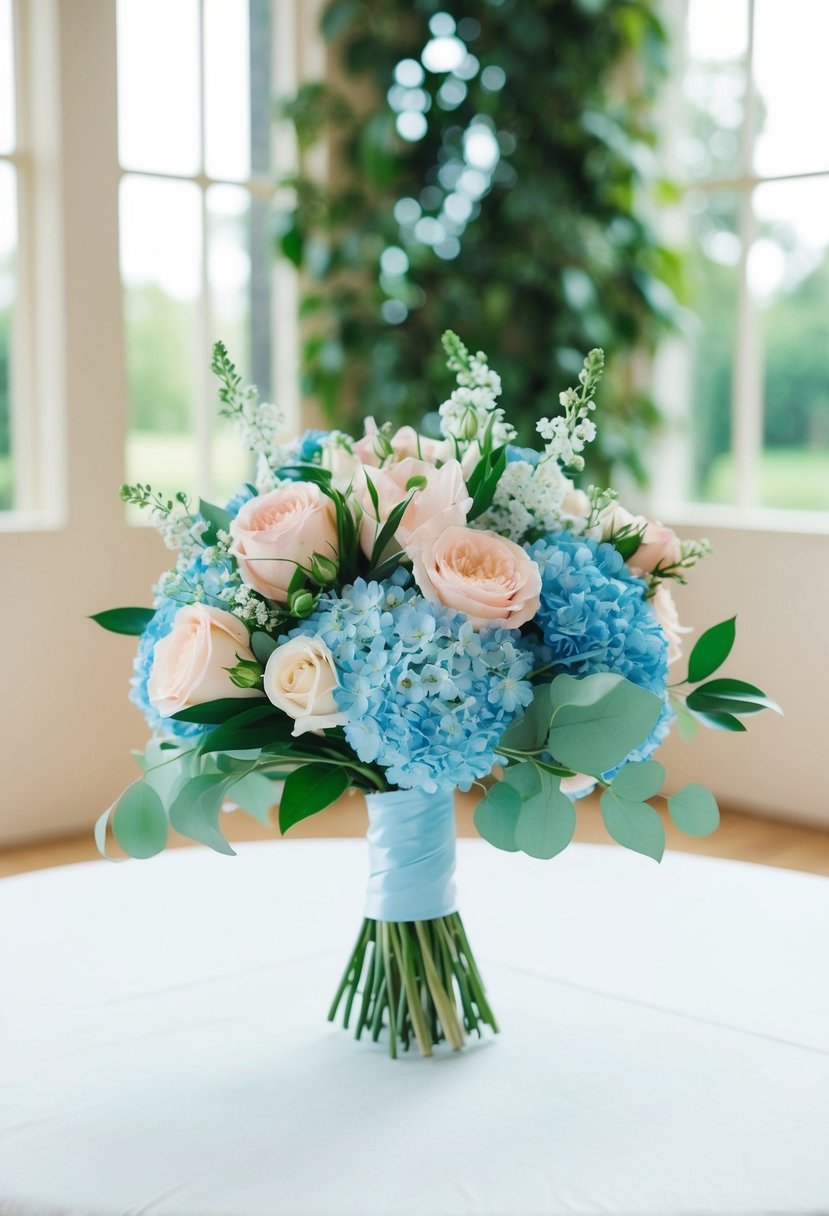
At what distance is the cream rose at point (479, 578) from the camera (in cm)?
94

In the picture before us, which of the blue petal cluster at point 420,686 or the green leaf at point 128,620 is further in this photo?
the green leaf at point 128,620

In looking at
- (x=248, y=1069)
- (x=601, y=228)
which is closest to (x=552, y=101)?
(x=601, y=228)

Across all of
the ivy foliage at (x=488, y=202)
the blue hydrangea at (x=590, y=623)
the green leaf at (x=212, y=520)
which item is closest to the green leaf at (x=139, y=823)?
the green leaf at (x=212, y=520)

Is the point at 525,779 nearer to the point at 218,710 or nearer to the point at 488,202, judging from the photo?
the point at 218,710

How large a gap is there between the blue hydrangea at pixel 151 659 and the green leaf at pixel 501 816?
24 cm

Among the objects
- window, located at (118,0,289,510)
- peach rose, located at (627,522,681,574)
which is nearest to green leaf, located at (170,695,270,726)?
peach rose, located at (627,522,681,574)

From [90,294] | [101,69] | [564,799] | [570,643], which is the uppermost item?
[101,69]

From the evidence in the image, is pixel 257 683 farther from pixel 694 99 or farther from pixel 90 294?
pixel 694 99

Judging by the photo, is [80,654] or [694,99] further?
[694,99]

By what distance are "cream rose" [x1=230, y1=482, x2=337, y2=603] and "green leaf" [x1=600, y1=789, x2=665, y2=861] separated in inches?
11.2

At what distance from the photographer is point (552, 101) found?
403cm

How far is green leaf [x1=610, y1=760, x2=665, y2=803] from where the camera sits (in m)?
0.97

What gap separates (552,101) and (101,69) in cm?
134

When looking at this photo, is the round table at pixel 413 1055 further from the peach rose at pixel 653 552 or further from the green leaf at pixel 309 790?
the peach rose at pixel 653 552
